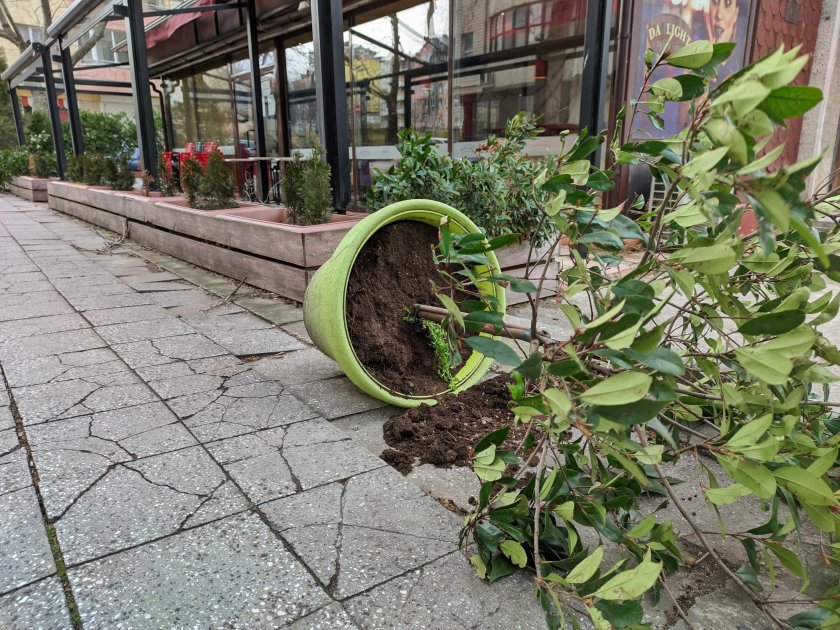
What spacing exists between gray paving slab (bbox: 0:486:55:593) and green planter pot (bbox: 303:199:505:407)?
4.07 feet

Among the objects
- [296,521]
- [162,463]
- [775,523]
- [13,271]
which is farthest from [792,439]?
[13,271]

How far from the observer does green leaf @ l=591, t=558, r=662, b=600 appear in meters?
1.09

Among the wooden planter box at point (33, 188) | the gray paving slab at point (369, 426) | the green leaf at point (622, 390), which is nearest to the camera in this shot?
the green leaf at point (622, 390)

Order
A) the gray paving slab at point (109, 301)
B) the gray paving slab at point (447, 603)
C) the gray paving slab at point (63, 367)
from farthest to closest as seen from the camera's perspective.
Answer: the gray paving slab at point (109, 301) < the gray paving slab at point (63, 367) < the gray paving slab at point (447, 603)

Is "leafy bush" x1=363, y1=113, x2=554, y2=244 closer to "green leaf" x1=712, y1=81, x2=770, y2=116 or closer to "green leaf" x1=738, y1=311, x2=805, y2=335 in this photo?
"green leaf" x1=738, y1=311, x2=805, y2=335

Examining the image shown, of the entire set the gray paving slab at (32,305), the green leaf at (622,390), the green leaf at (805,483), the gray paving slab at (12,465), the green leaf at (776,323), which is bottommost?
the gray paving slab at (12,465)

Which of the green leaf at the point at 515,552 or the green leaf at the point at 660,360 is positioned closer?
the green leaf at the point at 660,360

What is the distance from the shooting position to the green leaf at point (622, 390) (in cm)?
96

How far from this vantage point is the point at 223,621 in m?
1.42

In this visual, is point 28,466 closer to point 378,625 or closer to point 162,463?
point 162,463

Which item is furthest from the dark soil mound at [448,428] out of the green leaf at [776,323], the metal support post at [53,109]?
the metal support post at [53,109]

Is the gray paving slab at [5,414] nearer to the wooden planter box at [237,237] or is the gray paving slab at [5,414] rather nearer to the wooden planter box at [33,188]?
the wooden planter box at [237,237]

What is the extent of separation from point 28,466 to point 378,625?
1.54 meters

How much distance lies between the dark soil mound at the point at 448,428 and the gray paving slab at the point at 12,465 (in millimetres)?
1295
